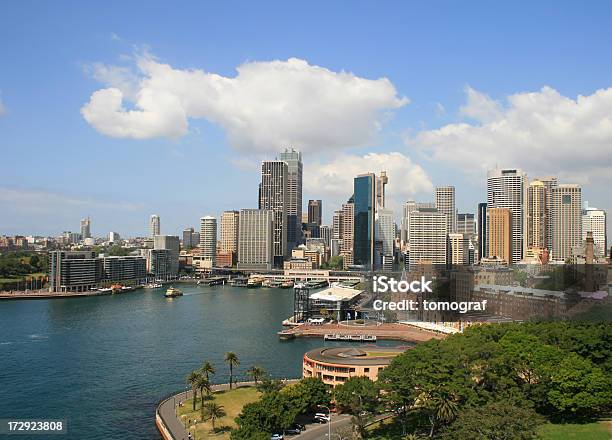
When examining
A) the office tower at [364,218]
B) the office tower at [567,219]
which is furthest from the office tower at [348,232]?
the office tower at [567,219]

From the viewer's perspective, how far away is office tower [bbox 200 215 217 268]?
124750mm

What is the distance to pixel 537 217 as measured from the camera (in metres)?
124

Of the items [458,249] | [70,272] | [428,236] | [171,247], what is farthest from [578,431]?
[171,247]

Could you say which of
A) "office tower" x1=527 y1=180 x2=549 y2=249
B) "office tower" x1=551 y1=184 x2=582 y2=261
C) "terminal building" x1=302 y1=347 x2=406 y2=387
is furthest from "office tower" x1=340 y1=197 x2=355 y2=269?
"terminal building" x1=302 y1=347 x2=406 y2=387

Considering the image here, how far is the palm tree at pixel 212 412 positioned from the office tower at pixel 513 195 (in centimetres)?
11248

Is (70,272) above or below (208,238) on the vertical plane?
below

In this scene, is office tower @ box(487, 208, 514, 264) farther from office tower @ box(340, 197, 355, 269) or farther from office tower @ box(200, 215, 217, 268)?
office tower @ box(200, 215, 217, 268)

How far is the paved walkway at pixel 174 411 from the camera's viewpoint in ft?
68.2

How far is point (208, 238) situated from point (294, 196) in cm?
3858

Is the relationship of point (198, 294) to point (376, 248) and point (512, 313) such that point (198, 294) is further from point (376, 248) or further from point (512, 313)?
point (376, 248)

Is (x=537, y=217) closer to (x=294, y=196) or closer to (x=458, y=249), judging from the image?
(x=458, y=249)

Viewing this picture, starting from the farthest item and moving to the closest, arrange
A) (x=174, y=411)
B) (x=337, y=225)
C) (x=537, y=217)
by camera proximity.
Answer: (x=337, y=225), (x=537, y=217), (x=174, y=411)

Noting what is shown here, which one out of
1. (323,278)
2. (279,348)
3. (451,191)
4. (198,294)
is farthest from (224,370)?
(451,191)

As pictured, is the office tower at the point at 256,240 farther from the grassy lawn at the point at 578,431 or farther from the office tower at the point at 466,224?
the grassy lawn at the point at 578,431
